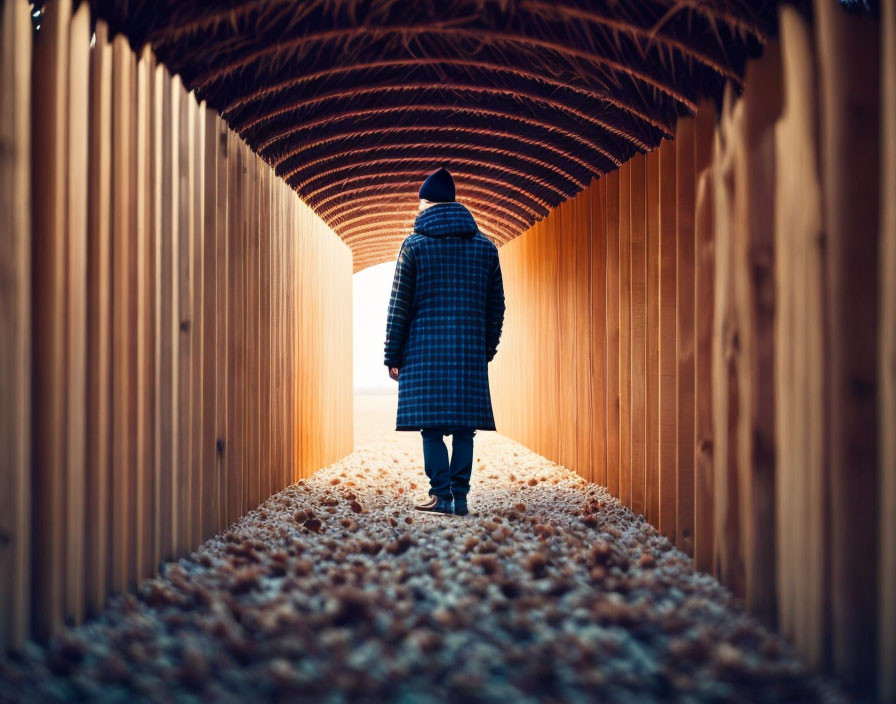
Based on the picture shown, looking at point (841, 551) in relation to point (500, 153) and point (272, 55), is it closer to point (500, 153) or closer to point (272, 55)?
point (272, 55)

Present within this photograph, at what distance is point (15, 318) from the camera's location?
2.11 meters

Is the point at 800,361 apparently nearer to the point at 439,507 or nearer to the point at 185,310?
the point at 185,310

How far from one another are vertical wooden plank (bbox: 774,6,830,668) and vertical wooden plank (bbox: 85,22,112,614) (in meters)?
2.18

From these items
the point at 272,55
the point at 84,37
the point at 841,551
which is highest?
the point at 272,55

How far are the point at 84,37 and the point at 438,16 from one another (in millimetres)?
1596

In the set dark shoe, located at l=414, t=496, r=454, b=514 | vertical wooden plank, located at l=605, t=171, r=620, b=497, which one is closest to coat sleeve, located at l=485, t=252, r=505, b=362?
vertical wooden plank, located at l=605, t=171, r=620, b=497

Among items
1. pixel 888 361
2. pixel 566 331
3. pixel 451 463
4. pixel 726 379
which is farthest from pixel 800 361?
pixel 566 331

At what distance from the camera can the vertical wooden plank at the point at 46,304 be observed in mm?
2271

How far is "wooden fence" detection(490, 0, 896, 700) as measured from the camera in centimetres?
194

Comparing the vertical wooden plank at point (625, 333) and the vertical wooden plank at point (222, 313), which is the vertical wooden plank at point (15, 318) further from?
the vertical wooden plank at point (625, 333)

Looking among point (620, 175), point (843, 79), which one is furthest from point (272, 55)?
point (843, 79)

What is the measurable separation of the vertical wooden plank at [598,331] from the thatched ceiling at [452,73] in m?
0.33

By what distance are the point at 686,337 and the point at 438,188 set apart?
70.9 inches

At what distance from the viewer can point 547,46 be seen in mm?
3578
